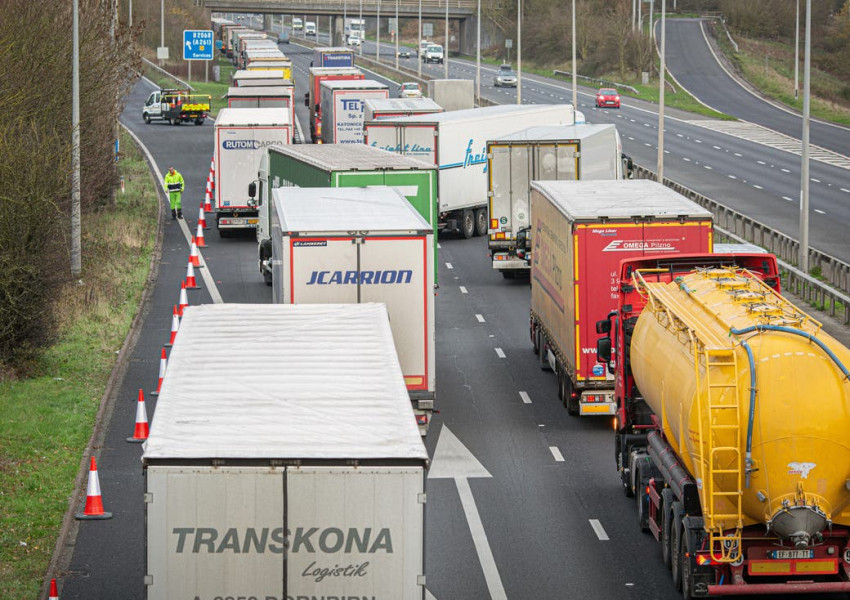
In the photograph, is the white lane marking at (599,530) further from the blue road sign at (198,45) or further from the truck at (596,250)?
the blue road sign at (198,45)

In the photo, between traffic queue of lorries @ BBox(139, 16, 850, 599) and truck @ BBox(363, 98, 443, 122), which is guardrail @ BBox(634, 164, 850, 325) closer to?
traffic queue of lorries @ BBox(139, 16, 850, 599)

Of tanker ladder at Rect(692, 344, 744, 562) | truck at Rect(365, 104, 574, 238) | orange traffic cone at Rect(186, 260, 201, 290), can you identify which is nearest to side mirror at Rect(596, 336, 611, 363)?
tanker ladder at Rect(692, 344, 744, 562)

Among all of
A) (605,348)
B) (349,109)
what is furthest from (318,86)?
(605,348)

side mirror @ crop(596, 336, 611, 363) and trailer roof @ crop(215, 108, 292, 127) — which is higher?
trailer roof @ crop(215, 108, 292, 127)

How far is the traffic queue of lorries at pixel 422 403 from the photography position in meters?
10.5

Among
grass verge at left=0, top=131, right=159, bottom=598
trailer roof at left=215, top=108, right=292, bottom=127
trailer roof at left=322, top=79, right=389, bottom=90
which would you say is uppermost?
trailer roof at left=322, top=79, right=389, bottom=90

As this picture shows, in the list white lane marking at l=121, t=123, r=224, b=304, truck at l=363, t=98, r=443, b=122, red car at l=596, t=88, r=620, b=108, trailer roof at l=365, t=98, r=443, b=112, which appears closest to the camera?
white lane marking at l=121, t=123, r=224, b=304

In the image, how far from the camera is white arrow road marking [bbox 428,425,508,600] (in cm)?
1534

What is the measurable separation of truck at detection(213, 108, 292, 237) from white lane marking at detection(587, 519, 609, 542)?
23.5 meters

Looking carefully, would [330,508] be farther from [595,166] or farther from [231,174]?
[231,174]

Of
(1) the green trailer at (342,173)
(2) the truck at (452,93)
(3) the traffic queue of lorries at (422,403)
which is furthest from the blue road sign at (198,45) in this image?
(3) the traffic queue of lorries at (422,403)

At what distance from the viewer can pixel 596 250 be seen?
69.6 feet

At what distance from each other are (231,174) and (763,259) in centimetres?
2461

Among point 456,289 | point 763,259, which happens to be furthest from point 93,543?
point 456,289
